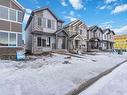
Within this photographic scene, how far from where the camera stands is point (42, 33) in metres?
24.6

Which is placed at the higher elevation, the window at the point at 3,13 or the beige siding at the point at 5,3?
the beige siding at the point at 5,3

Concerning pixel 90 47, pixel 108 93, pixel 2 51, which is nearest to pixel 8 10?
pixel 2 51

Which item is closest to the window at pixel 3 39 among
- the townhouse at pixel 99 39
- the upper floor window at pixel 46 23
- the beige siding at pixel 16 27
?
the beige siding at pixel 16 27

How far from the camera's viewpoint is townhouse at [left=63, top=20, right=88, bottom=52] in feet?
103

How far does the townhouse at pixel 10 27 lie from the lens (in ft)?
55.4

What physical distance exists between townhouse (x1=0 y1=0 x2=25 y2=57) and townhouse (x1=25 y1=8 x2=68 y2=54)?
5.66 m

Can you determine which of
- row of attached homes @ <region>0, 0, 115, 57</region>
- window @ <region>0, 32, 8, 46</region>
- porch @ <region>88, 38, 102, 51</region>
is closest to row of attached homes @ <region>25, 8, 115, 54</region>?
row of attached homes @ <region>0, 0, 115, 57</region>

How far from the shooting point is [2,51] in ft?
54.9

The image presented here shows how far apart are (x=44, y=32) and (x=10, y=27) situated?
8.17 metres

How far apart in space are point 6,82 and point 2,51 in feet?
Answer: 34.1

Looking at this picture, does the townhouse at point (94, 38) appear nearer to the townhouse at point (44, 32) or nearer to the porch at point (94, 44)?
the porch at point (94, 44)

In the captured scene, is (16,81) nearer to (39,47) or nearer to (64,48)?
(39,47)

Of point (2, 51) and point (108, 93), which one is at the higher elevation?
point (2, 51)

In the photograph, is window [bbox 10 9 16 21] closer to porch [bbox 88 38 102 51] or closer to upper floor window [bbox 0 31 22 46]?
upper floor window [bbox 0 31 22 46]
